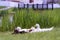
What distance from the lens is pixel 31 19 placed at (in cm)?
156

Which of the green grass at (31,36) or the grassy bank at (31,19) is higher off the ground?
the grassy bank at (31,19)

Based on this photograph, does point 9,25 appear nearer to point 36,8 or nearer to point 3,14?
point 3,14

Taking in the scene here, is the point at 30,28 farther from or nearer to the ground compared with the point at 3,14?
nearer to the ground

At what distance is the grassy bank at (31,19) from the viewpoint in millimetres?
1546

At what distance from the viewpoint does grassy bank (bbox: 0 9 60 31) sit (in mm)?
1546

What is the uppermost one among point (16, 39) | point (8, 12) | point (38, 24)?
point (8, 12)

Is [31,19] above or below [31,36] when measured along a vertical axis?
above

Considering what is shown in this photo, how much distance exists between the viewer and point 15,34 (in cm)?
153

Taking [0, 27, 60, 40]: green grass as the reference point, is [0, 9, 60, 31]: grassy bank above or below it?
above

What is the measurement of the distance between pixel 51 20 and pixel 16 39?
355 millimetres

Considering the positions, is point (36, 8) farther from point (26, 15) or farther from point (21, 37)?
point (21, 37)

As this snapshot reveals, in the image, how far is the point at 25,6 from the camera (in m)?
1.56

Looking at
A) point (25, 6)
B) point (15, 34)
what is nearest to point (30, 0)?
point (25, 6)

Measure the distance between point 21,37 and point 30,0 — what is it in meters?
0.33
